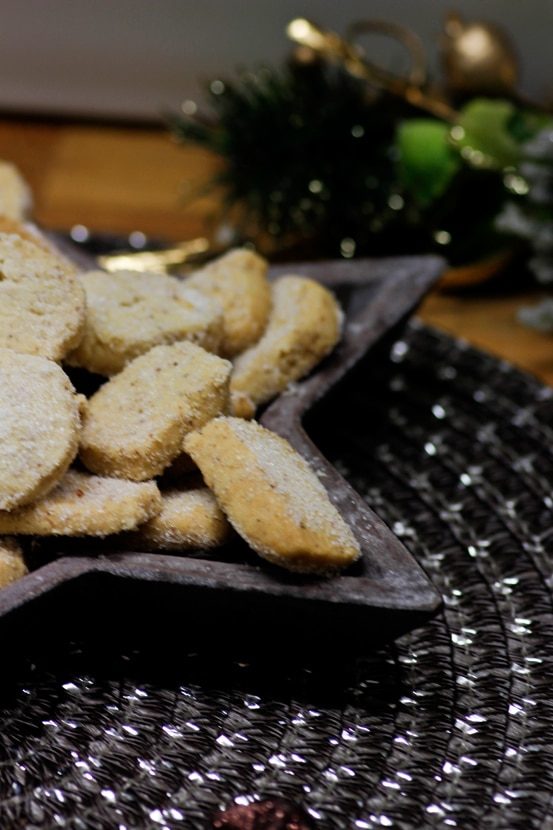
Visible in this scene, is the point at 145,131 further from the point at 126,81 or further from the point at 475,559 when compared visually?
the point at 475,559

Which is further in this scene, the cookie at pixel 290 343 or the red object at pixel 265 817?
the cookie at pixel 290 343

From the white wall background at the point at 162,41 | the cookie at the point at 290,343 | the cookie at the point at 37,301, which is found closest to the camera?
the cookie at the point at 37,301

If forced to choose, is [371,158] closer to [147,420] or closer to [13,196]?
[13,196]

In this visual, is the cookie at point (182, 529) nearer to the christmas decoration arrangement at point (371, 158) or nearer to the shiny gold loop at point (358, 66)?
the christmas decoration arrangement at point (371, 158)

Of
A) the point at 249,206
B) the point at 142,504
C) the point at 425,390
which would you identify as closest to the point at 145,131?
the point at 249,206

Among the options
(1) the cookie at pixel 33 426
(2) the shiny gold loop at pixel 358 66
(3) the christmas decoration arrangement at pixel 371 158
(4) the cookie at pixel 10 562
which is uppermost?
(2) the shiny gold loop at pixel 358 66

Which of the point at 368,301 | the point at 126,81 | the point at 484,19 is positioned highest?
the point at 484,19

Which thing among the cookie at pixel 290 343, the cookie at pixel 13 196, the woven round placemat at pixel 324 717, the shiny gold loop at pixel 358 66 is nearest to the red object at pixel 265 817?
the woven round placemat at pixel 324 717

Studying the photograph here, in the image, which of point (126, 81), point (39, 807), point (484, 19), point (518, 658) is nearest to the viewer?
point (39, 807)
